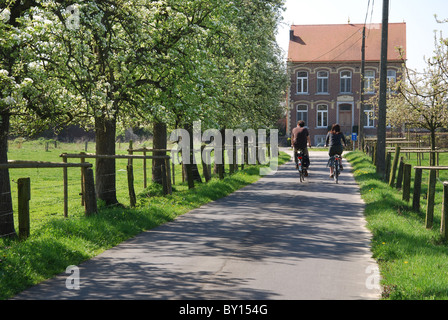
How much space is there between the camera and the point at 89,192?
38.1ft

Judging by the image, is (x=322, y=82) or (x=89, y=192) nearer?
(x=89, y=192)

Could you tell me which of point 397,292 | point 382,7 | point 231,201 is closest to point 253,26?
point 382,7

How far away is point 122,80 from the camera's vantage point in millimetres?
13703

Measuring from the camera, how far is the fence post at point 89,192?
37.8 feet

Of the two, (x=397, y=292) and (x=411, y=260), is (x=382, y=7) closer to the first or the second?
(x=411, y=260)

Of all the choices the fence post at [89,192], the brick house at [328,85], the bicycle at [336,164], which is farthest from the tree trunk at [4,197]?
the brick house at [328,85]

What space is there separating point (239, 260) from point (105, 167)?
793cm

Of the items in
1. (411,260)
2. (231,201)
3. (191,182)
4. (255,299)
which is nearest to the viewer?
(255,299)

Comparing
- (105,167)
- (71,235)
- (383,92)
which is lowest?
(71,235)

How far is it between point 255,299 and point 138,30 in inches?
333

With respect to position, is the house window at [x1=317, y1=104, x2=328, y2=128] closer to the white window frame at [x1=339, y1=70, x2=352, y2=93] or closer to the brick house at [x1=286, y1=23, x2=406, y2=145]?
the brick house at [x1=286, y1=23, x2=406, y2=145]

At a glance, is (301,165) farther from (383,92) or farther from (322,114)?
(322,114)

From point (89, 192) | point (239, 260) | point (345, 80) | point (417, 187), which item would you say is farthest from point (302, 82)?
point (239, 260)

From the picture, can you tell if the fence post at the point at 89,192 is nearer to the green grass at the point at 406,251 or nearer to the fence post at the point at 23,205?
the fence post at the point at 23,205
